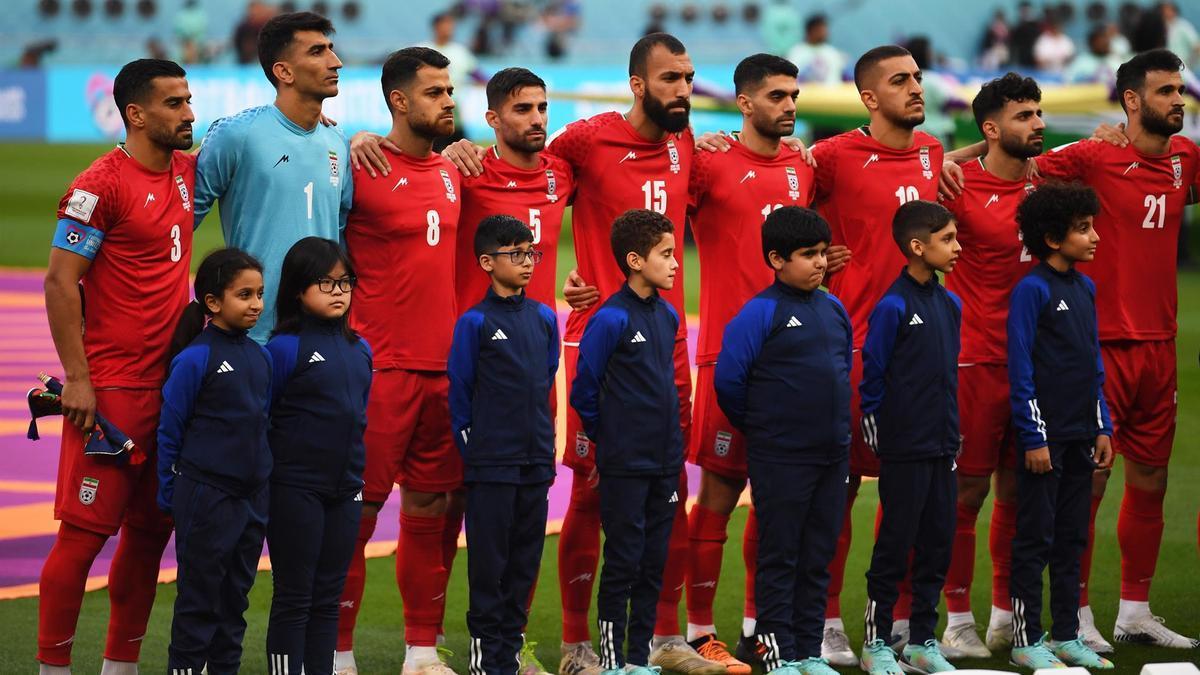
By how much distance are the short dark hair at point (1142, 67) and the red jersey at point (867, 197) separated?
3.43 feet

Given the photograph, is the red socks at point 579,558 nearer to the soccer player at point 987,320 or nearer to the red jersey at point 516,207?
the red jersey at point 516,207

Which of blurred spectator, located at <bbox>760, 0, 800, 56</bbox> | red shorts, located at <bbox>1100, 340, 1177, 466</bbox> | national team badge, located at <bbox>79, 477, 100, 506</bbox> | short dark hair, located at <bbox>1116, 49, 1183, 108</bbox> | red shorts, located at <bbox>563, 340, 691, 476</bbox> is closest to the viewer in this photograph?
national team badge, located at <bbox>79, 477, 100, 506</bbox>

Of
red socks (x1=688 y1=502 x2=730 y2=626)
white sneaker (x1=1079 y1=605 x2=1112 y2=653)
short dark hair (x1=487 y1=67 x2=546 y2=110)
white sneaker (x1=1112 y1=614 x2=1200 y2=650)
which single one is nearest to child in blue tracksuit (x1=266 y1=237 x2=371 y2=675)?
short dark hair (x1=487 y1=67 x2=546 y2=110)

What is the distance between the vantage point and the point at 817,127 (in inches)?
988

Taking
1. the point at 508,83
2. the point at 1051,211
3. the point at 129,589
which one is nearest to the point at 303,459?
the point at 129,589

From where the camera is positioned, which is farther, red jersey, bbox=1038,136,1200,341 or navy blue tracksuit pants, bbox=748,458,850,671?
red jersey, bbox=1038,136,1200,341

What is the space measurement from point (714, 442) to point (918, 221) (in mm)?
1309

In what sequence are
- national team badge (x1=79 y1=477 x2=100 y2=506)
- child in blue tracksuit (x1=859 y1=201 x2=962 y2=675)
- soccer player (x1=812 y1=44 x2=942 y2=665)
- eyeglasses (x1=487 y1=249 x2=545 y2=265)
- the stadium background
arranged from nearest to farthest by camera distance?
national team badge (x1=79 y1=477 x2=100 y2=506) → eyeglasses (x1=487 y1=249 x2=545 y2=265) → child in blue tracksuit (x1=859 y1=201 x2=962 y2=675) → soccer player (x1=812 y1=44 x2=942 y2=665) → the stadium background

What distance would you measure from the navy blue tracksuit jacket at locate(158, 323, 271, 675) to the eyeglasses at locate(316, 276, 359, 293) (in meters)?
0.36

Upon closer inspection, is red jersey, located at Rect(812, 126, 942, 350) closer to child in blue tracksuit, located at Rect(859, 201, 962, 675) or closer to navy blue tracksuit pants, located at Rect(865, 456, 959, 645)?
child in blue tracksuit, located at Rect(859, 201, 962, 675)

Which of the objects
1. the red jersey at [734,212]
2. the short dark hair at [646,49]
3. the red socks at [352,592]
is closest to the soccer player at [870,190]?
the red jersey at [734,212]

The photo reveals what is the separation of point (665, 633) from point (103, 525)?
97.3 inches

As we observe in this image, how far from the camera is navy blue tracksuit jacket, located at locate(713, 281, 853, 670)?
692 centimetres

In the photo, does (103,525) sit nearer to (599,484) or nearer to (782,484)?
(599,484)
